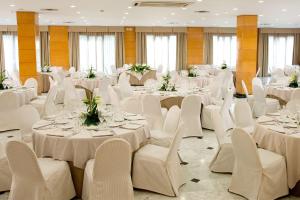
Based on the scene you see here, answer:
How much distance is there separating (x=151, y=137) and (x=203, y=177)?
1.02 meters

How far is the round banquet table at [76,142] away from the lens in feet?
14.7

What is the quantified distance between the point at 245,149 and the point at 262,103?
539 cm

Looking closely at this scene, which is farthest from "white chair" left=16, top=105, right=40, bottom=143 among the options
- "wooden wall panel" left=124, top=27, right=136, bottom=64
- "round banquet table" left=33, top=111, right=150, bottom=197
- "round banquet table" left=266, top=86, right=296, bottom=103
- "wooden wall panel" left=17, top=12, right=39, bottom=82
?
"wooden wall panel" left=124, top=27, right=136, bottom=64

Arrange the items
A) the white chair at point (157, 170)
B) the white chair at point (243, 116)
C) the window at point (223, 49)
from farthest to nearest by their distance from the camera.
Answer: the window at point (223, 49) → the white chair at point (243, 116) → the white chair at point (157, 170)

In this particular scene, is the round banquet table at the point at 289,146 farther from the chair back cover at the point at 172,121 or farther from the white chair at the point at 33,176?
the white chair at the point at 33,176

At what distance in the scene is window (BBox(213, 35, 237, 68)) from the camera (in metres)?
23.0

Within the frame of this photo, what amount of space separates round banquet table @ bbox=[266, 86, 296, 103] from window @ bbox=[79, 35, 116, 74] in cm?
1248

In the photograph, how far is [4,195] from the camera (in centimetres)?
478

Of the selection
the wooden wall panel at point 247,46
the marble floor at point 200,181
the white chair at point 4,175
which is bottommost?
the marble floor at point 200,181

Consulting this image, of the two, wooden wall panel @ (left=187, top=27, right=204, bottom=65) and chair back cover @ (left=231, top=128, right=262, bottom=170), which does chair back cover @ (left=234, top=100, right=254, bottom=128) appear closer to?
chair back cover @ (left=231, top=128, right=262, bottom=170)

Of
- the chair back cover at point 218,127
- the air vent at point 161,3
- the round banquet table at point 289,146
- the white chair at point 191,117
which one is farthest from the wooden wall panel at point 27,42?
the round banquet table at point 289,146

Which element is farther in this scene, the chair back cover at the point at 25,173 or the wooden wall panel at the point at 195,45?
the wooden wall panel at the point at 195,45

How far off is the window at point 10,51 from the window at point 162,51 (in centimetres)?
763

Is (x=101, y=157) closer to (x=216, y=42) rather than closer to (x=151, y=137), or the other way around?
(x=151, y=137)
